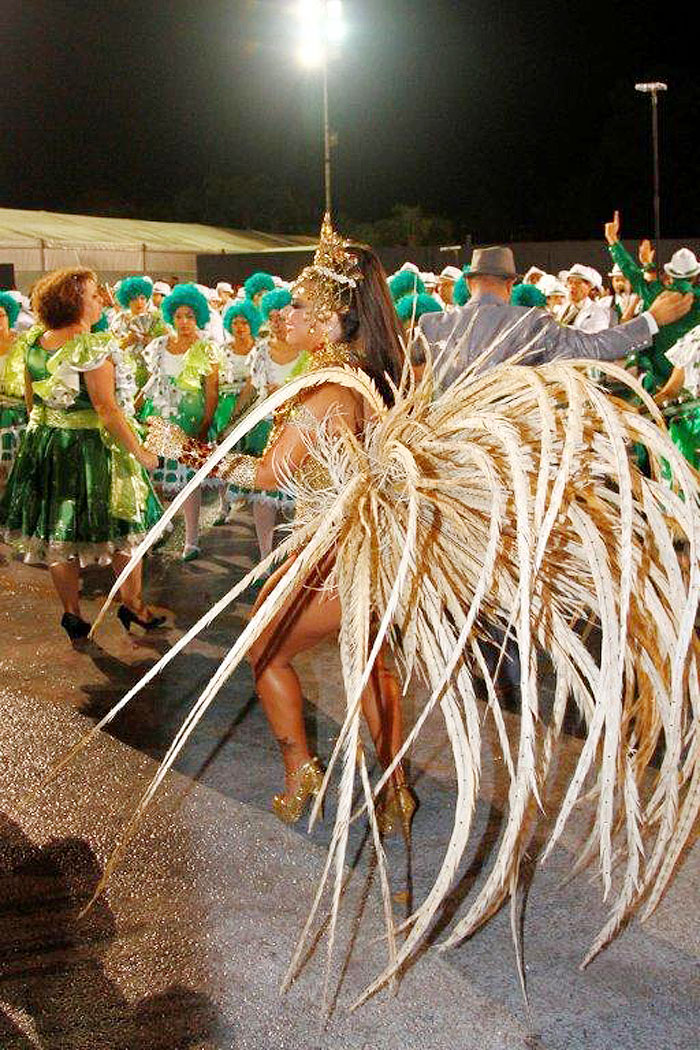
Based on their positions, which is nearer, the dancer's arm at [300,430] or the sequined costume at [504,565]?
the sequined costume at [504,565]

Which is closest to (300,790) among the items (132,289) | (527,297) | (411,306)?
(411,306)

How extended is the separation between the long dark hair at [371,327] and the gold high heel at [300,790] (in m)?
1.29

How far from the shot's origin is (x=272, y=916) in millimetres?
3365

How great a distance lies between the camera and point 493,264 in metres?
Result: 5.09

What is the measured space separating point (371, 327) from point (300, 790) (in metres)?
1.58

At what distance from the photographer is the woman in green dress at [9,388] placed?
9.77 metres

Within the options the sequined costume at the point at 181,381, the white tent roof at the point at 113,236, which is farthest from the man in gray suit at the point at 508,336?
the white tent roof at the point at 113,236

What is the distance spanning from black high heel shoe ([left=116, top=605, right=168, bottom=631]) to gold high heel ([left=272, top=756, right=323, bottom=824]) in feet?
8.10

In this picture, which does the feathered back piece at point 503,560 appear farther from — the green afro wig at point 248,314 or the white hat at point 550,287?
the white hat at point 550,287

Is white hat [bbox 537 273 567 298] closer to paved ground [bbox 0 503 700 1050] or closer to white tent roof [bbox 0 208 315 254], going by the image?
paved ground [bbox 0 503 700 1050]

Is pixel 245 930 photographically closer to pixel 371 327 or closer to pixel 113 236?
pixel 371 327

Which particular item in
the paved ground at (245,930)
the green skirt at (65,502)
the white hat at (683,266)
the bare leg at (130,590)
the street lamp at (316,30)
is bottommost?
the paved ground at (245,930)

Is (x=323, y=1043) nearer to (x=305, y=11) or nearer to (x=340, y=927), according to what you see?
(x=340, y=927)

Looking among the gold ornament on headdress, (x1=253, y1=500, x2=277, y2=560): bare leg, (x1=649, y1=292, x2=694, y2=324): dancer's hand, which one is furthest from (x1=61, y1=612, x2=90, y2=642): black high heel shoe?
(x1=649, y1=292, x2=694, y2=324): dancer's hand
